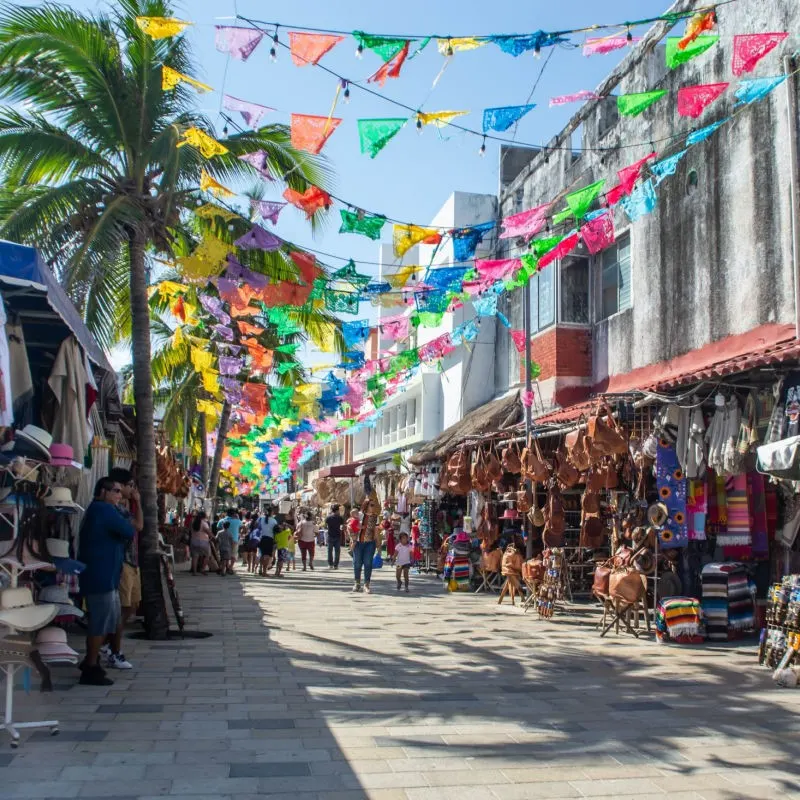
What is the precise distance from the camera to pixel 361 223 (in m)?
11.8

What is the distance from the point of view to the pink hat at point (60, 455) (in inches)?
298

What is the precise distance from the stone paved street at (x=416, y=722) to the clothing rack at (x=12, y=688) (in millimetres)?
110

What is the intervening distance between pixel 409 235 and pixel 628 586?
561 centimetres

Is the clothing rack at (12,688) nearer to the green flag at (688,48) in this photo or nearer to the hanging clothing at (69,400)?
the hanging clothing at (69,400)

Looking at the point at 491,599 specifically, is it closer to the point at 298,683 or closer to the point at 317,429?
the point at 298,683

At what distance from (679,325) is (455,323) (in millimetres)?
11999

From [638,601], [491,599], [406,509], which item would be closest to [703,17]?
[638,601]

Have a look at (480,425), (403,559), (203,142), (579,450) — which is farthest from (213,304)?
(579,450)

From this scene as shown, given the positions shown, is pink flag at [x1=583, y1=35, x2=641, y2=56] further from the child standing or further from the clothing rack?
the child standing

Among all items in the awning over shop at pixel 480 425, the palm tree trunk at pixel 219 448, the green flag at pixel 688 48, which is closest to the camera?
the green flag at pixel 688 48

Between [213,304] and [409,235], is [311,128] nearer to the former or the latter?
[409,235]

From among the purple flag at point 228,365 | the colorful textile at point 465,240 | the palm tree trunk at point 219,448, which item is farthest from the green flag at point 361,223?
the palm tree trunk at point 219,448

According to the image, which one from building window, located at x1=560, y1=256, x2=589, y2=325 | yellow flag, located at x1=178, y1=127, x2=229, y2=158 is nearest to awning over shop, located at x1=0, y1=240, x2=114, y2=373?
yellow flag, located at x1=178, y1=127, x2=229, y2=158

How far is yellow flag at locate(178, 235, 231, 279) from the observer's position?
1135 centimetres
